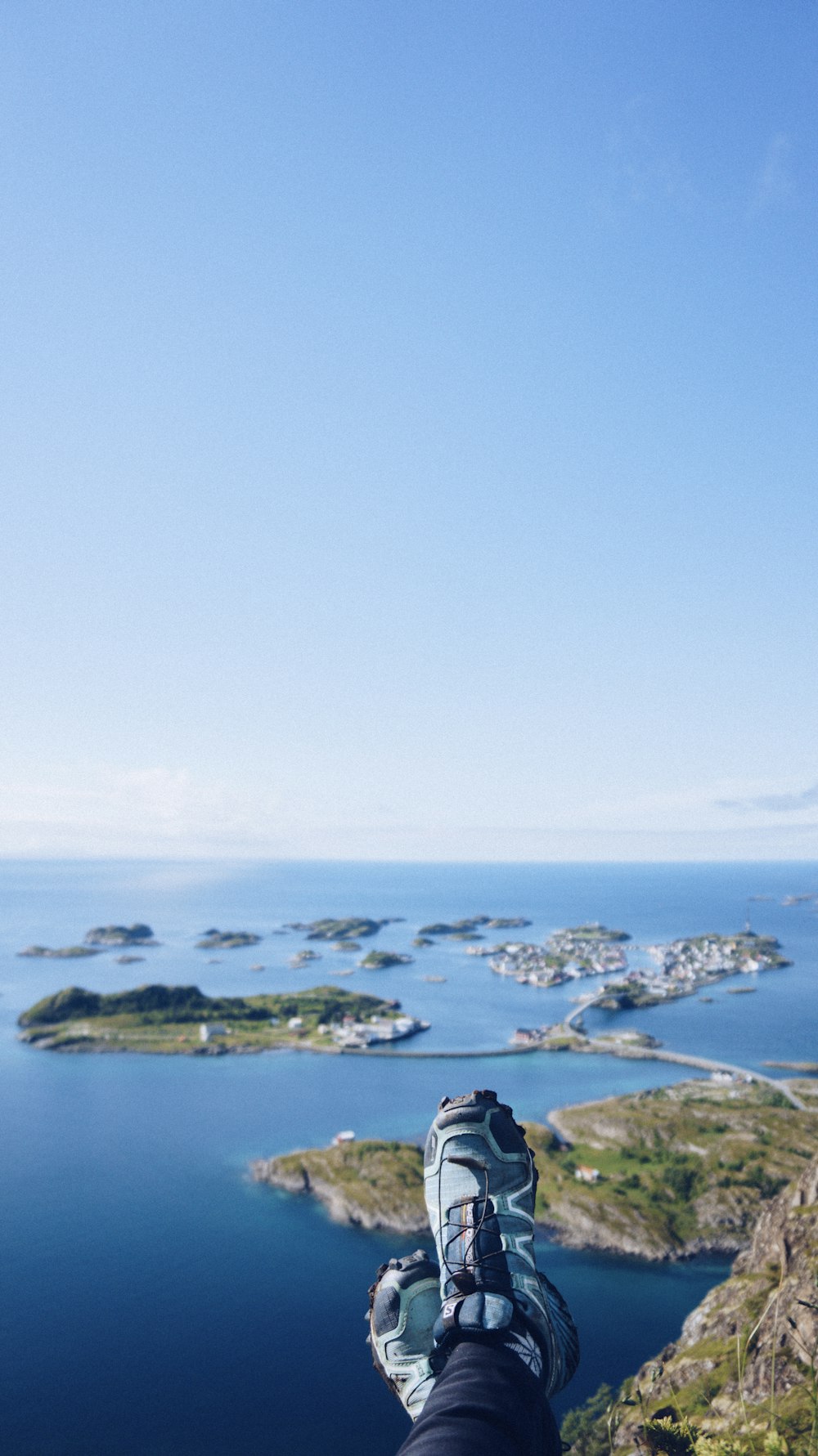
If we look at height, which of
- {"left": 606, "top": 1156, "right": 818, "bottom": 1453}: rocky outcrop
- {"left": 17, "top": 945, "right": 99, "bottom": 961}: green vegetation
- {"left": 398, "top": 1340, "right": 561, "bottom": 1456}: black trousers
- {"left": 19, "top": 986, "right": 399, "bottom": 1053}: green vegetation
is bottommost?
{"left": 17, "top": 945, "right": 99, "bottom": 961}: green vegetation

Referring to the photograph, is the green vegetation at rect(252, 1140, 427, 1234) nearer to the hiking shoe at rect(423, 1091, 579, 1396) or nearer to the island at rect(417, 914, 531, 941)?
the hiking shoe at rect(423, 1091, 579, 1396)

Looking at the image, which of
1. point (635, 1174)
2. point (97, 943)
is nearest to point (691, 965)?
point (635, 1174)

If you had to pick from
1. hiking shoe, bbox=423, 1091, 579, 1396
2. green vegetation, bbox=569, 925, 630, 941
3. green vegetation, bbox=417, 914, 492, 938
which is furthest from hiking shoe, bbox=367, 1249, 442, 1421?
green vegetation, bbox=417, 914, 492, 938

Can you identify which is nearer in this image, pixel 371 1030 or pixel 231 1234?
pixel 231 1234

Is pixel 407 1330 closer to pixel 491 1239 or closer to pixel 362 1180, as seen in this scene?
pixel 491 1239

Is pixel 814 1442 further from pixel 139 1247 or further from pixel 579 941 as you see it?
pixel 579 941

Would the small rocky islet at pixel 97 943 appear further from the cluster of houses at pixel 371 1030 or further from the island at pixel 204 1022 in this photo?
the cluster of houses at pixel 371 1030
